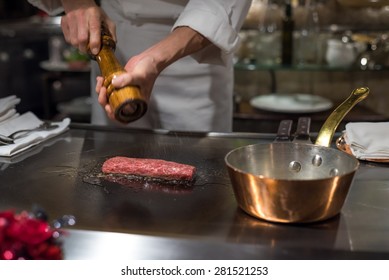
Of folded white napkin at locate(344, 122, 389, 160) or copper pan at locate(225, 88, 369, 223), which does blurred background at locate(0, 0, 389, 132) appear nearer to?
folded white napkin at locate(344, 122, 389, 160)

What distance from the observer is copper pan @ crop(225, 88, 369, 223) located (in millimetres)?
919

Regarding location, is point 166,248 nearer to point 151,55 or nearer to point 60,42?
point 151,55

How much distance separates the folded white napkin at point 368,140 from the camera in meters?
1.30

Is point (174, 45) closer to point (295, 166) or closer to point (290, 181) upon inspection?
point (295, 166)

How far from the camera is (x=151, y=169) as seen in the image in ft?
3.88

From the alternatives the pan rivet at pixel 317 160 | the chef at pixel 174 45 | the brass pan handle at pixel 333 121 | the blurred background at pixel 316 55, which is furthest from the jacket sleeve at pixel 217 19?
the blurred background at pixel 316 55

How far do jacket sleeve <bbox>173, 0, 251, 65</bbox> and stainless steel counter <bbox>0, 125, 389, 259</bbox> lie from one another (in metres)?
0.29

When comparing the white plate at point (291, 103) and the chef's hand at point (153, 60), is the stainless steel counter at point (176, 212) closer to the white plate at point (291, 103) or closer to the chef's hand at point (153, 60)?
the chef's hand at point (153, 60)

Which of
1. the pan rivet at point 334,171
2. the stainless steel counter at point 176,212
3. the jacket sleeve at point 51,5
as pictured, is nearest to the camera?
the stainless steel counter at point 176,212

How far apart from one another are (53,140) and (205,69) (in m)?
0.58

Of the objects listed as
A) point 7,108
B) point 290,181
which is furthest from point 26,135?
point 290,181

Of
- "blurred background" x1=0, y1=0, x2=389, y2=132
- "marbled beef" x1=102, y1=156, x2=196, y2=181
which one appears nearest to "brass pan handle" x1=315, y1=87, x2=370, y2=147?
"marbled beef" x1=102, y1=156, x2=196, y2=181
